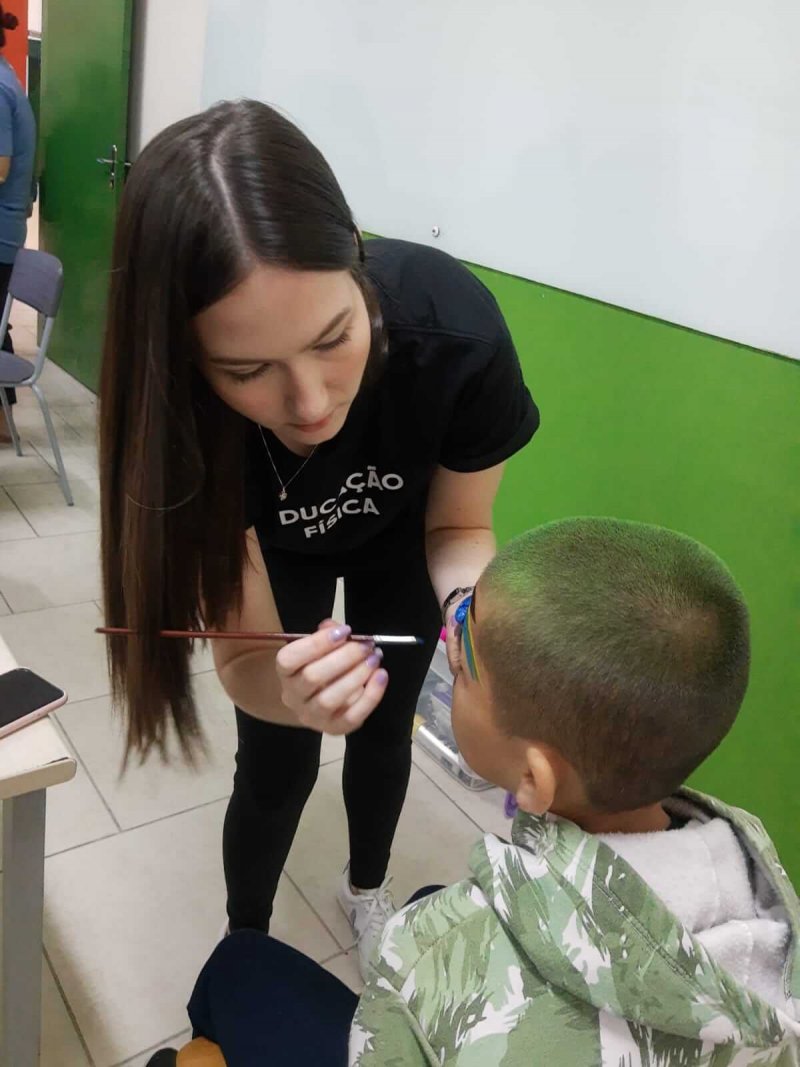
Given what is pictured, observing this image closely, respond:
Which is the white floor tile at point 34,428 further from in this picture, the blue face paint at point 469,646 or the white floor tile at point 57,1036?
the blue face paint at point 469,646

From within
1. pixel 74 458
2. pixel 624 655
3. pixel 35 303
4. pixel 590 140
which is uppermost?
pixel 590 140

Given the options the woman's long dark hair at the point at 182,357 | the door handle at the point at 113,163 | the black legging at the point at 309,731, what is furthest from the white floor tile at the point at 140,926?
the door handle at the point at 113,163

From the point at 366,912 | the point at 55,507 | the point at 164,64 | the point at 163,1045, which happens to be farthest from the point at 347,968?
the point at 164,64

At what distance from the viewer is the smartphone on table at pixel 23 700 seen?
2.72 ft

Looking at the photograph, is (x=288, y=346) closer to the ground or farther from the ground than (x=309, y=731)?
farther from the ground


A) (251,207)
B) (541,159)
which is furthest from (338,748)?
(251,207)

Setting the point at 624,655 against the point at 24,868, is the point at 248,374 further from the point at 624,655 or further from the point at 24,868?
the point at 24,868

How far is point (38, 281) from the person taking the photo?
2.94m

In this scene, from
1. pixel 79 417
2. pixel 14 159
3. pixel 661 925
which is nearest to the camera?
pixel 661 925

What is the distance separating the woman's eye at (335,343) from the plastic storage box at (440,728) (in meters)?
1.23

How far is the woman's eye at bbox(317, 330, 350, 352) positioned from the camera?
0.80 metres

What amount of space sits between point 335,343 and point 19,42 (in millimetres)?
5422

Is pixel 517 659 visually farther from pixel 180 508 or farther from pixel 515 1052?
pixel 180 508

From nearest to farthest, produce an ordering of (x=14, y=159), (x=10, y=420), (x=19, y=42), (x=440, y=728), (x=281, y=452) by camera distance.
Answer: (x=281, y=452) → (x=440, y=728) → (x=14, y=159) → (x=10, y=420) → (x=19, y=42)
